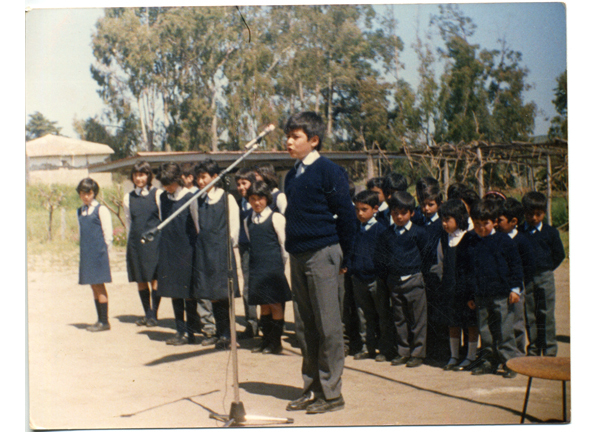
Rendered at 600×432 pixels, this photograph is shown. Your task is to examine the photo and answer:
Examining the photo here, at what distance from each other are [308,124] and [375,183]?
0.71m

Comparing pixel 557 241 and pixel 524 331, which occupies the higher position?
pixel 557 241

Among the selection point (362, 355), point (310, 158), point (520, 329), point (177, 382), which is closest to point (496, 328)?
point (520, 329)

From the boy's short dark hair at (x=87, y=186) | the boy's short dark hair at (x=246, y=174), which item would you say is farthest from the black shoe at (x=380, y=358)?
the boy's short dark hair at (x=87, y=186)

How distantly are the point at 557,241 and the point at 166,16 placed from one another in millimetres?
2806

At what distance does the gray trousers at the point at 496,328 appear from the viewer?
3912mm

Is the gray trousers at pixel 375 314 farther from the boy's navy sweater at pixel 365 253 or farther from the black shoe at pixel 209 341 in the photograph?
the black shoe at pixel 209 341

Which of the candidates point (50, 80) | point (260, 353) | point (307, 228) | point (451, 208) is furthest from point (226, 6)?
point (260, 353)

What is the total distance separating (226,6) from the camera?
3.99 m

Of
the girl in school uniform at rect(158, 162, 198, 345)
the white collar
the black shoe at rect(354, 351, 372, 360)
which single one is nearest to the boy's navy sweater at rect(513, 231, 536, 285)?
the black shoe at rect(354, 351, 372, 360)

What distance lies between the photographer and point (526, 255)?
4000 millimetres

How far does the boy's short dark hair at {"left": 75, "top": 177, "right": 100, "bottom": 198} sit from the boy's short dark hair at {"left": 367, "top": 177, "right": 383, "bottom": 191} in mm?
1761

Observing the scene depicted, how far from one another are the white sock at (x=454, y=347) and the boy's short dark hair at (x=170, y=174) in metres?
2.06

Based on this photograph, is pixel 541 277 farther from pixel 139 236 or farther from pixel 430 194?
pixel 139 236
